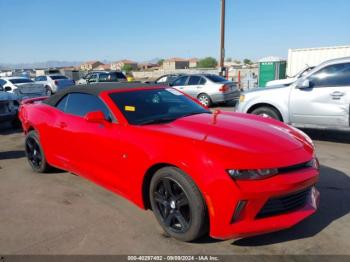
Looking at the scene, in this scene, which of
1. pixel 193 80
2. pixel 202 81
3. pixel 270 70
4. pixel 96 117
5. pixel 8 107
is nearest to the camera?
pixel 96 117

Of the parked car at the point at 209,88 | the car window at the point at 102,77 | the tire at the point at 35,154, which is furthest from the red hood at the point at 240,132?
the car window at the point at 102,77

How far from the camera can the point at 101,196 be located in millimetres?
4281

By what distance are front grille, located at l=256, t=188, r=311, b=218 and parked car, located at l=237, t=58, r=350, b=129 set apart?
156 inches

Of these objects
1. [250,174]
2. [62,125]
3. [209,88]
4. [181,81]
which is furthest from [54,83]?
[250,174]

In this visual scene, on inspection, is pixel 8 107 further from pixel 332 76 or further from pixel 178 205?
pixel 332 76

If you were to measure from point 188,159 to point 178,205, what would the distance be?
493 millimetres

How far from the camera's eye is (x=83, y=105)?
4305 millimetres

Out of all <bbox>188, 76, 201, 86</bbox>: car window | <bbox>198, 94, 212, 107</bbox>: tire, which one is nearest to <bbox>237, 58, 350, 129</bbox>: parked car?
<bbox>198, 94, 212, 107</bbox>: tire

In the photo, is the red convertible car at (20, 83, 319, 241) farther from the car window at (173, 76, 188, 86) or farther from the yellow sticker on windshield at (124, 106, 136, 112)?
the car window at (173, 76, 188, 86)

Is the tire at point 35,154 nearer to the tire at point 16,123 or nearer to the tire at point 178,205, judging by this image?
the tire at point 178,205

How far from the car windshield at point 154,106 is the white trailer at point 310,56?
16288mm

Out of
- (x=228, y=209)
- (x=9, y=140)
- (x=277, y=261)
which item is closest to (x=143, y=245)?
(x=228, y=209)

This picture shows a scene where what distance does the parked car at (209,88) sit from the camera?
13.0 m

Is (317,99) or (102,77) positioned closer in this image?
(317,99)
